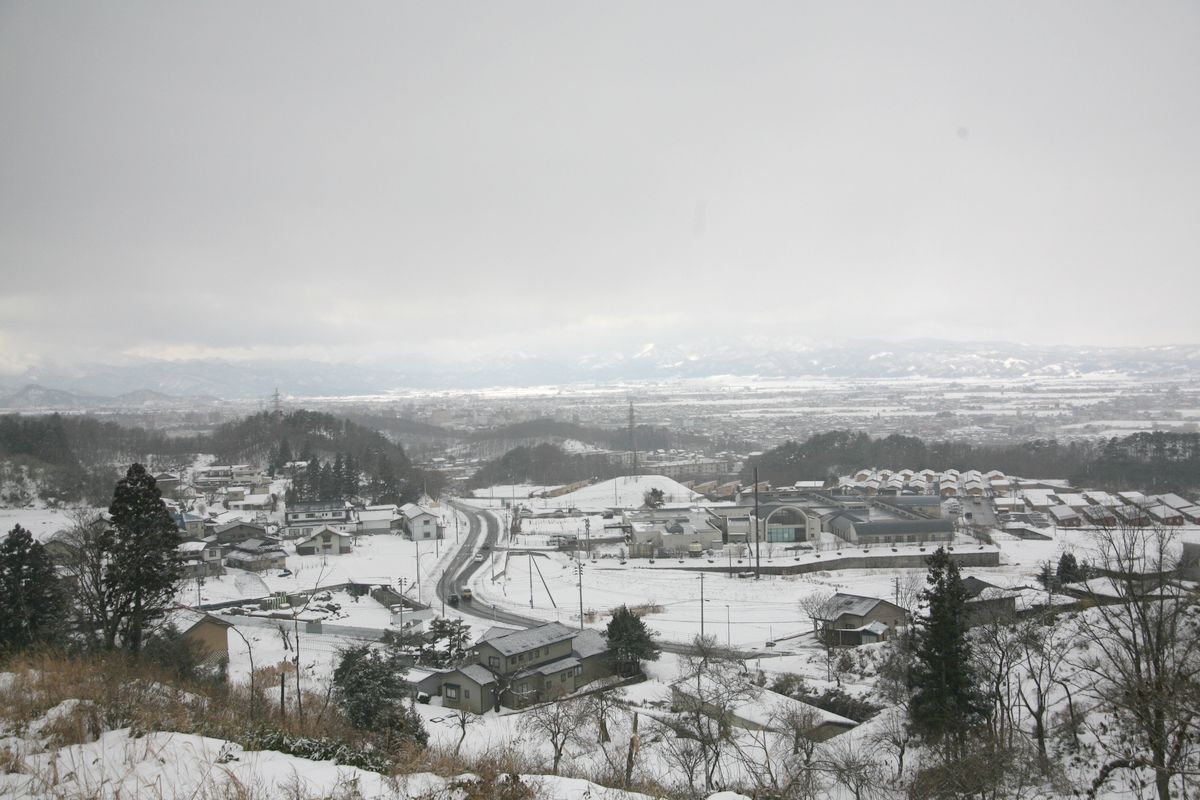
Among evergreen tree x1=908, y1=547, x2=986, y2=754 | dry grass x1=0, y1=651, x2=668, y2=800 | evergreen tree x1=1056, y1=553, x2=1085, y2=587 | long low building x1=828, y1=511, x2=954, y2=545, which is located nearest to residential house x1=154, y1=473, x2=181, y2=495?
long low building x1=828, y1=511, x2=954, y2=545

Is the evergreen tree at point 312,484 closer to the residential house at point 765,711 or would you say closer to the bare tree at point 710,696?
the bare tree at point 710,696

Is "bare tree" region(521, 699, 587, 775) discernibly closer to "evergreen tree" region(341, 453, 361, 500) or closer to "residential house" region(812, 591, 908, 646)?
"residential house" region(812, 591, 908, 646)

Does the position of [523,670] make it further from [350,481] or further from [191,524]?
[350,481]

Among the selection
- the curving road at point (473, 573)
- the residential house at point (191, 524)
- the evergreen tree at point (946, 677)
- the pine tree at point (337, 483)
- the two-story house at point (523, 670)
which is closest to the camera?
the evergreen tree at point (946, 677)

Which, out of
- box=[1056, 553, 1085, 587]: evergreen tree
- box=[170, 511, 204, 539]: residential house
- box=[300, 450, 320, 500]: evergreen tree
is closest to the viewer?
box=[1056, 553, 1085, 587]: evergreen tree

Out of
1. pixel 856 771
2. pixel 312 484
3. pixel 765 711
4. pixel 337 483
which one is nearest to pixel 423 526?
pixel 337 483

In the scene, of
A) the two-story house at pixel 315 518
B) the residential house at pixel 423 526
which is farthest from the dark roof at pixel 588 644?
the two-story house at pixel 315 518

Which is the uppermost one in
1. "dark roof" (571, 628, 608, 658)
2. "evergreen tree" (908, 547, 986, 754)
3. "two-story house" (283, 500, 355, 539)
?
"evergreen tree" (908, 547, 986, 754)
